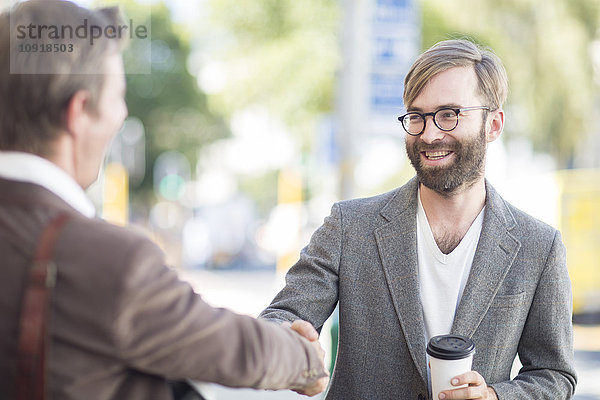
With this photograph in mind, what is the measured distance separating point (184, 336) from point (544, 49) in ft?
52.8

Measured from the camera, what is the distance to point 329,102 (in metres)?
15.0

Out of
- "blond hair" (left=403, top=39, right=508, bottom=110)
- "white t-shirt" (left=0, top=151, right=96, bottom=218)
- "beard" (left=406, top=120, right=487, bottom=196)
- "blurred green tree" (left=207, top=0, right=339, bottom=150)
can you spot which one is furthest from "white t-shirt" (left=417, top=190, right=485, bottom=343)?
"blurred green tree" (left=207, top=0, right=339, bottom=150)

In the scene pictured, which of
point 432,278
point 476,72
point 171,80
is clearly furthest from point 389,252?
point 171,80

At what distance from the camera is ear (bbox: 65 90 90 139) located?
167 cm

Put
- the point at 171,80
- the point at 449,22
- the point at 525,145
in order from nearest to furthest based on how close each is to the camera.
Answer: the point at 449,22 → the point at 525,145 → the point at 171,80

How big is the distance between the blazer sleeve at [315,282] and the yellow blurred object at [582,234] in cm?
1027

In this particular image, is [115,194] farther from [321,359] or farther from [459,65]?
[321,359]

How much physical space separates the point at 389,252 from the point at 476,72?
2.66ft

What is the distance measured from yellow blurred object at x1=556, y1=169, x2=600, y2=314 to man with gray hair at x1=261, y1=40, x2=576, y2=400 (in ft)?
32.7

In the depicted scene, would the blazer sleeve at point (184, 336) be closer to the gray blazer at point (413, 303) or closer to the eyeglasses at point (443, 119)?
the gray blazer at point (413, 303)

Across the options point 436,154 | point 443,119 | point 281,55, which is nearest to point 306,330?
point 436,154

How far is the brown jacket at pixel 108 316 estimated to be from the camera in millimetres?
1538

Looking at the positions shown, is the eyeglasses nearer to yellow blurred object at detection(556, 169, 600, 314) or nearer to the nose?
the nose

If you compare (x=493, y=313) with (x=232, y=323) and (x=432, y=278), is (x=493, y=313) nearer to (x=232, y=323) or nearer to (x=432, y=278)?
(x=432, y=278)
